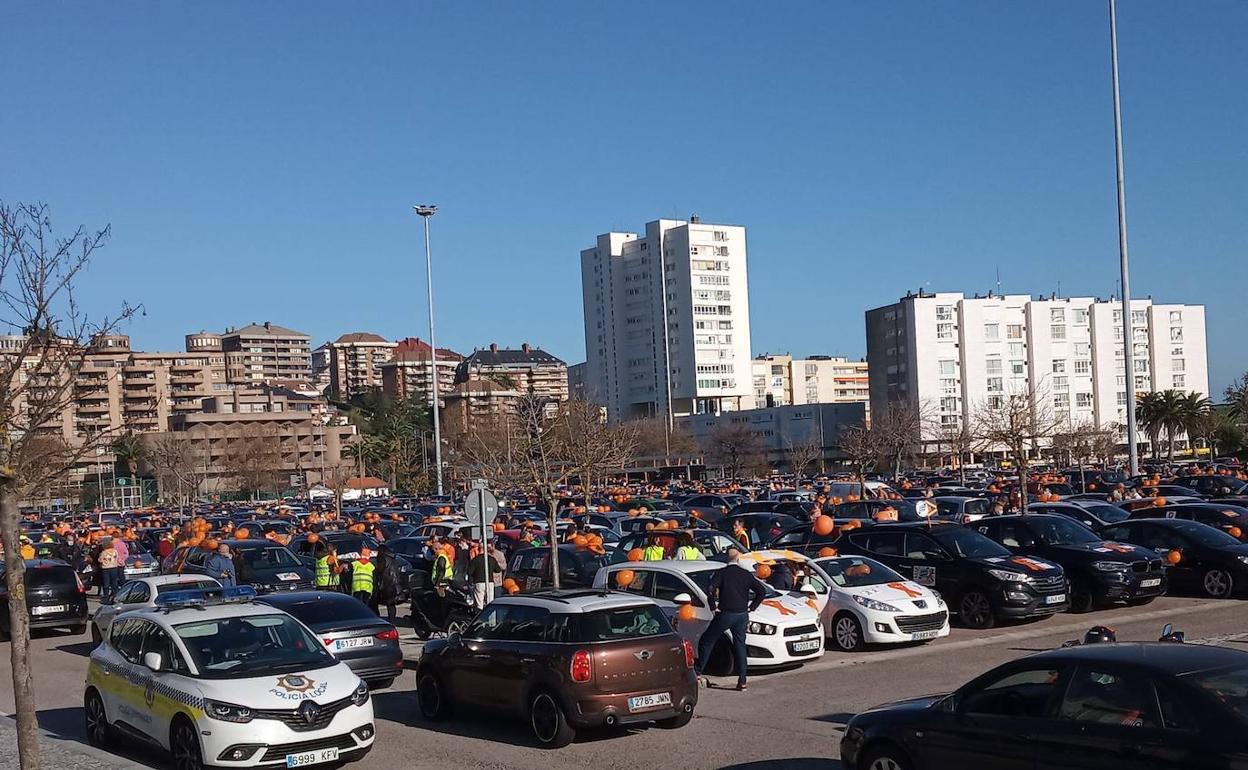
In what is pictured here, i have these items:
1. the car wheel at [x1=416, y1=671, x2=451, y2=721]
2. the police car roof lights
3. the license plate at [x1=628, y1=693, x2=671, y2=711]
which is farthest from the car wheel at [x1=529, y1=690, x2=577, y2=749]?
the police car roof lights

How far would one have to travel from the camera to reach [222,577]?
2294 centimetres

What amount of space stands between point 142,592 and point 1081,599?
1490cm

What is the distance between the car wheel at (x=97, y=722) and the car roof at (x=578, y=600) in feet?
13.8

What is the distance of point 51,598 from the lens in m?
23.4

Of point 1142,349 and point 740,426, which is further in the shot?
point 1142,349

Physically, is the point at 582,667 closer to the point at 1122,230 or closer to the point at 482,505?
the point at 482,505

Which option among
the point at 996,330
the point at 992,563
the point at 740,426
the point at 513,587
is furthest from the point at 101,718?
the point at 996,330

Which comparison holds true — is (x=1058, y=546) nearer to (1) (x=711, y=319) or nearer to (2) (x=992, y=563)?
(2) (x=992, y=563)

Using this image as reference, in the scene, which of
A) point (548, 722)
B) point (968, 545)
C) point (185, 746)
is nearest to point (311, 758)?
point (185, 746)

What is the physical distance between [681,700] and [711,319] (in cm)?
12503

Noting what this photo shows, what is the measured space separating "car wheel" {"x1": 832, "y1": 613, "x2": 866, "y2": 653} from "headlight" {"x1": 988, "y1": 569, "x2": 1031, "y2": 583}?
9.06 ft

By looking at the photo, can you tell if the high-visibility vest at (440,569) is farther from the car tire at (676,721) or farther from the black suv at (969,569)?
the car tire at (676,721)

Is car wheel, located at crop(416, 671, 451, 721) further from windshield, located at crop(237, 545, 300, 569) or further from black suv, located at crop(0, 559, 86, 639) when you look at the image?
black suv, located at crop(0, 559, 86, 639)

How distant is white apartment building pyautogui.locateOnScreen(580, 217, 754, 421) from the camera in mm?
135625
